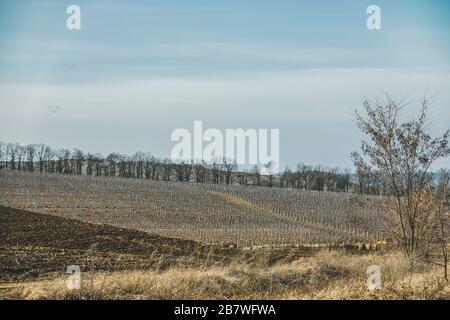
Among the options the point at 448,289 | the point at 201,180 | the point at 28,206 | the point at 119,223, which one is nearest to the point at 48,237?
the point at 119,223

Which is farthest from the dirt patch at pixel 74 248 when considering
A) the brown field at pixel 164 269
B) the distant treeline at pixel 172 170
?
the distant treeline at pixel 172 170

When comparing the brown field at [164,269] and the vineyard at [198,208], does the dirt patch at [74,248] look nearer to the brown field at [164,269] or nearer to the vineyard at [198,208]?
the brown field at [164,269]

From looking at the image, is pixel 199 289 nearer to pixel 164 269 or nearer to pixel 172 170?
pixel 164 269

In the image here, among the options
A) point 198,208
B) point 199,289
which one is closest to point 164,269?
point 199,289

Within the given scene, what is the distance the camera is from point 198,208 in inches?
1863

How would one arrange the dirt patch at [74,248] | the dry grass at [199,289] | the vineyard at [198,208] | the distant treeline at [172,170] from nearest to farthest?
the dry grass at [199,289] < the dirt patch at [74,248] < the vineyard at [198,208] < the distant treeline at [172,170]

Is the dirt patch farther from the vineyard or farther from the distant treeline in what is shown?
the distant treeline

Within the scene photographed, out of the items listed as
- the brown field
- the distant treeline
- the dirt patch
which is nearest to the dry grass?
the brown field

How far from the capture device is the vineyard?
35.3 metres

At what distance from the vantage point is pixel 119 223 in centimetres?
3534

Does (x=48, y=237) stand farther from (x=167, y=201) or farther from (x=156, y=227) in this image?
(x=167, y=201)

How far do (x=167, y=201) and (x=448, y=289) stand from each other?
41.6 m

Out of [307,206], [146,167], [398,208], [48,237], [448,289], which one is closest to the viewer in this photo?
[448,289]

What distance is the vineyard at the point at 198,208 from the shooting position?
3531 cm
